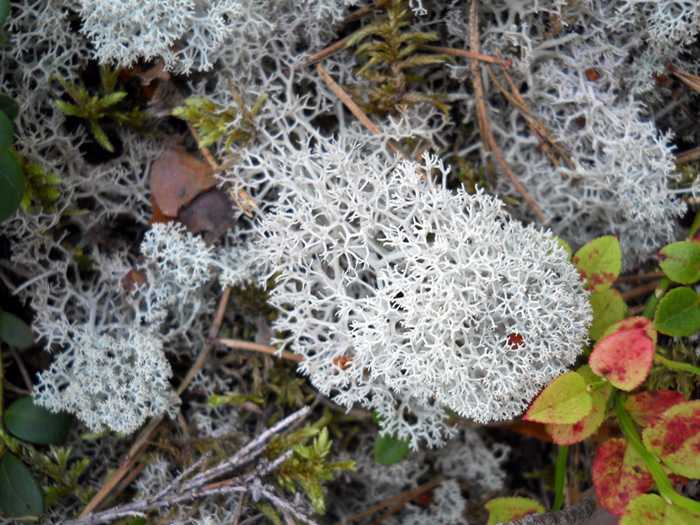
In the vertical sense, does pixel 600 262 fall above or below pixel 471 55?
below

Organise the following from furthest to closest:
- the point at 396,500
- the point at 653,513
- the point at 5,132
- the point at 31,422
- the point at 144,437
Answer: the point at 396,500 < the point at 144,437 < the point at 31,422 < the point at 5,132 < the point at 653,513

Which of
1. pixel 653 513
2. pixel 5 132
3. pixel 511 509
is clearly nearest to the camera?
pixel 653 513

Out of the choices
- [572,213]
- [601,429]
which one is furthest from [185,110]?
[601,429]

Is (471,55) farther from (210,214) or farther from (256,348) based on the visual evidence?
(256,348)

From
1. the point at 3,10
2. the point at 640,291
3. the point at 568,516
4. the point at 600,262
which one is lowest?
the point at 568,516

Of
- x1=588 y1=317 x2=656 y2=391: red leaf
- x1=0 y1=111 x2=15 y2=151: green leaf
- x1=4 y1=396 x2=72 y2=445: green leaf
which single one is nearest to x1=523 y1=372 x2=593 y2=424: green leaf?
x1=588 y1=317 x2=656 y2=391: red leaf

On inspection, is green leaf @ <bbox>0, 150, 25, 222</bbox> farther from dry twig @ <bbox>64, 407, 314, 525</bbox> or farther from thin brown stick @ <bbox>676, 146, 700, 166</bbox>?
thin brown stick @ <bbox>676, 146, 700, 166</bbox>

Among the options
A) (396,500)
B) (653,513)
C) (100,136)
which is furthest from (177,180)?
(653,513)

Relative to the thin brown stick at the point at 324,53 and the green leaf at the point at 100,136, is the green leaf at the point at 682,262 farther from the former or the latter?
the green leaf at the point at 100,136
